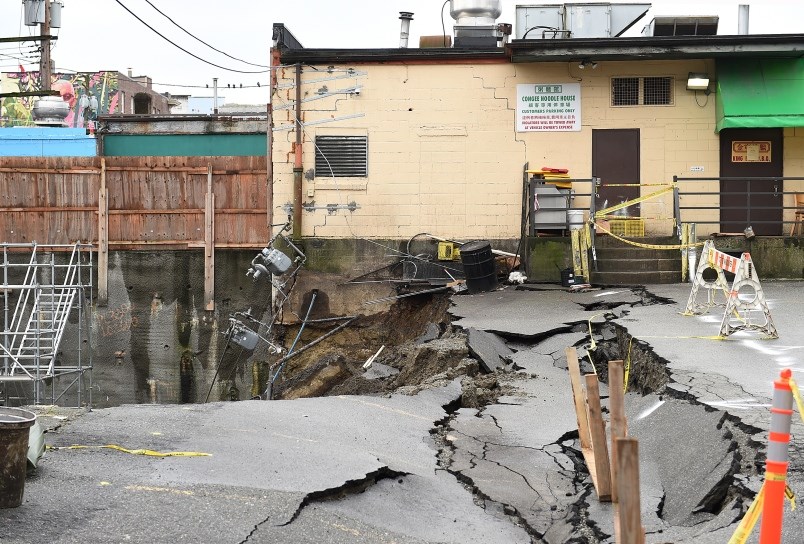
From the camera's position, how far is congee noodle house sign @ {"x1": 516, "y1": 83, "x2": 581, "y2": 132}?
21.5 metres

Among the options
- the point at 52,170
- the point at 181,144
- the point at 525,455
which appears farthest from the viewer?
the point at 181,144

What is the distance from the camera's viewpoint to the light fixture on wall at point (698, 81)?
21.2 m

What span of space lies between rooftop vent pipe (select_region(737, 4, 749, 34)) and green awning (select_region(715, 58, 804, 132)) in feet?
6.76

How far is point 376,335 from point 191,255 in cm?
461

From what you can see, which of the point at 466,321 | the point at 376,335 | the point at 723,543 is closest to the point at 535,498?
the point at 723,543

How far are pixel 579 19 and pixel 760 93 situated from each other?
440 centimetres

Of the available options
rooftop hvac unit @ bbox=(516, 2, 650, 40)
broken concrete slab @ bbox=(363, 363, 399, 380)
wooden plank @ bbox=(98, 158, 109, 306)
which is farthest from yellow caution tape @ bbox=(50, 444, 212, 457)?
rooftop hvac unit @ bbox=(516, 2, 650, 40)

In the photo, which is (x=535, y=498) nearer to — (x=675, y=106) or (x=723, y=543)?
(x=723, y=543)

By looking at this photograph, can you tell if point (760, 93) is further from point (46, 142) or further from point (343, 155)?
point (46, 142)

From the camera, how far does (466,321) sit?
16125mm

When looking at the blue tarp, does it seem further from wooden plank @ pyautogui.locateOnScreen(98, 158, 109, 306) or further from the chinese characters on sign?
the chinese characters on sign

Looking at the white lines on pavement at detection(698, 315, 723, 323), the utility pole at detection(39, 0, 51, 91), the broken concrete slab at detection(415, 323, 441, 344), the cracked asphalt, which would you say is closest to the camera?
the cracked asphalt

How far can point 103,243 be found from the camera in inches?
894

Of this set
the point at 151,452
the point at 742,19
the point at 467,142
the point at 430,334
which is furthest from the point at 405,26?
the point at 151,452
